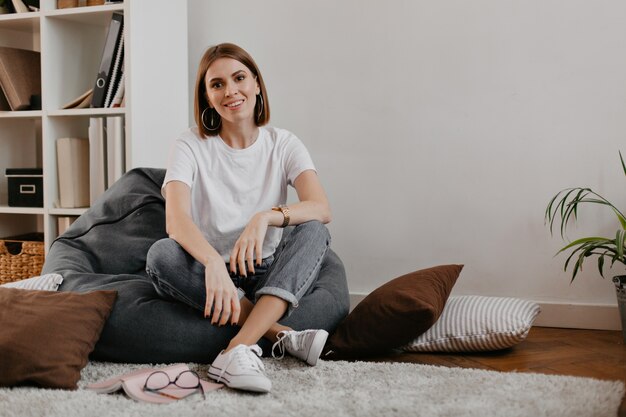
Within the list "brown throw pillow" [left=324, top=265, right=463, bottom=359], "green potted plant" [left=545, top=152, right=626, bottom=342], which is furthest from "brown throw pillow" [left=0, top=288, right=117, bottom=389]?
"green potted plant" [left=545, top=152, right=626, bottom=342]

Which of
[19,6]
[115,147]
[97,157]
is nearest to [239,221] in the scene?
[115,147]

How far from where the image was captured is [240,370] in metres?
1.84

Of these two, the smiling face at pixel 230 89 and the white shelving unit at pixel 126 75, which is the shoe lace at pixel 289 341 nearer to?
the smiling face at pixel 230 89

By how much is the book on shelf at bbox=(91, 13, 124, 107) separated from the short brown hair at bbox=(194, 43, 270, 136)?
784 mm

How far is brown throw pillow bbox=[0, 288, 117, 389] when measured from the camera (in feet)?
6.05

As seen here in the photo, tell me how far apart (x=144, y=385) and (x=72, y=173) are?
159cm

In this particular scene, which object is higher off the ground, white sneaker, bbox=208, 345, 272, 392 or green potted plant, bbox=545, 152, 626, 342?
green potted plant, bbox=545, 152, 626, 342

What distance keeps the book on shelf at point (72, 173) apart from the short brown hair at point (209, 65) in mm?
1010

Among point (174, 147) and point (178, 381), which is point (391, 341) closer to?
point (178, 381)

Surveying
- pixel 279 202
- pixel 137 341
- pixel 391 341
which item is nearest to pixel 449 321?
pixel 391 341

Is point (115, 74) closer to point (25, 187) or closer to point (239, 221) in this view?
point (25, 187)

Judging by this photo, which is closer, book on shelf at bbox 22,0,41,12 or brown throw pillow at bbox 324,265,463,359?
brown throw pillow at bbox 324,265,463,359

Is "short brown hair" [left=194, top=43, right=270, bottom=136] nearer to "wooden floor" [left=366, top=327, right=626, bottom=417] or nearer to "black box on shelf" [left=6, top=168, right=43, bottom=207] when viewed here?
"wooden floor" [left=366, top=327, right=626, bottom=417]

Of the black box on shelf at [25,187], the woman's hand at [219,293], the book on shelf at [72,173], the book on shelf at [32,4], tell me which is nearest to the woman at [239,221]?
the woman's hand at [219,293]
